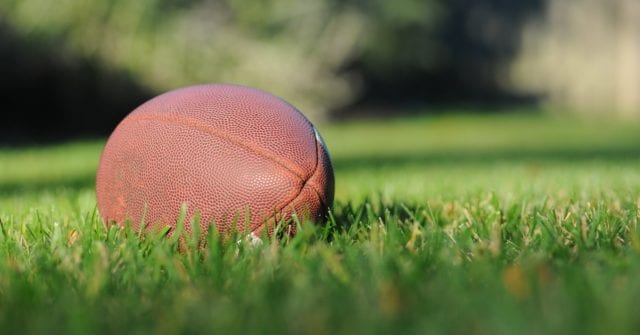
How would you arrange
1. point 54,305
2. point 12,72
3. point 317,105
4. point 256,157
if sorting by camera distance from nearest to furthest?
point 54,305 → point 256,157 → point 12,72 → point 317,105

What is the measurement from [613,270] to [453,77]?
54.5 ft

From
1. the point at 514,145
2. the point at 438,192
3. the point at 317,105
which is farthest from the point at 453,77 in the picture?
the point at 438,192

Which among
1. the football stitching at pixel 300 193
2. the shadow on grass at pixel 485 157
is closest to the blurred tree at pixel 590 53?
the shadow on grass at pixel 485 157

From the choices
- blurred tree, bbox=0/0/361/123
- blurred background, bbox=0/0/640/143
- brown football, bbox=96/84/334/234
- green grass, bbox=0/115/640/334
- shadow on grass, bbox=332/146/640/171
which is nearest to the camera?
green grass, bbox=0/115/640/334

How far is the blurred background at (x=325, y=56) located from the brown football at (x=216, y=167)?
7837 millimetres

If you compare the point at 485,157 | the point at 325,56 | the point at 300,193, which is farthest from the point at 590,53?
the point at 300,193

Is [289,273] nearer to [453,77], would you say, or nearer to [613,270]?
[613,270]

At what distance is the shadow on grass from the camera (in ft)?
22.2

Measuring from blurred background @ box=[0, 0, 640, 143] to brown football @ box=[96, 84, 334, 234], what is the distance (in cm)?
784

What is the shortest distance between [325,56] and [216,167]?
11.7 metres

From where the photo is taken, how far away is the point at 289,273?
2.08 m

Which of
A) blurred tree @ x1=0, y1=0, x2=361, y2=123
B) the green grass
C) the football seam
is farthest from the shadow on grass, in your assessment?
blurred tree @ x1=0, y1=0, x2=361, y2=123

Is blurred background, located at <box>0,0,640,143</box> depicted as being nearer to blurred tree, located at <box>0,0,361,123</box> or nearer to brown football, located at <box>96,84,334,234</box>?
blurred tree, located at <box>0,0,361,123</box>

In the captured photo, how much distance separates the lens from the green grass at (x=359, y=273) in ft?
5.19
